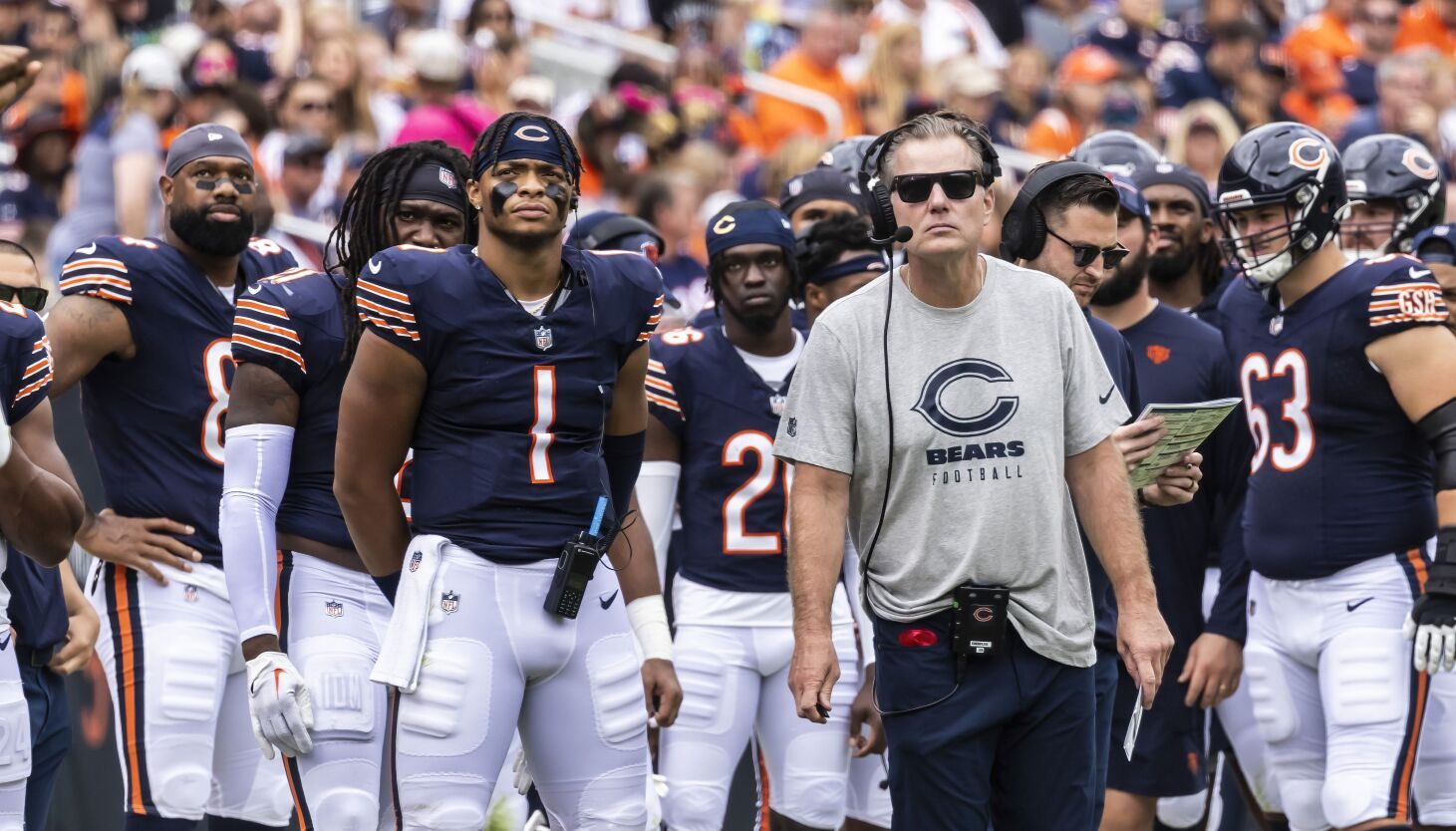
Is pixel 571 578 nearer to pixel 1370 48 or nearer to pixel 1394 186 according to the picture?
pixel 1394 186

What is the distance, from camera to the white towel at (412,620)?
4.22 m

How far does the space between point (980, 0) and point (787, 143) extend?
214 inches

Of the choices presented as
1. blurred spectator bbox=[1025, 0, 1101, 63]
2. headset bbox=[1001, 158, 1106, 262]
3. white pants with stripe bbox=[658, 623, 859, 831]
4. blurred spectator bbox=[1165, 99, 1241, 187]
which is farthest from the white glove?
blurred spectator bbox=[1025, 0, 1101, 63]

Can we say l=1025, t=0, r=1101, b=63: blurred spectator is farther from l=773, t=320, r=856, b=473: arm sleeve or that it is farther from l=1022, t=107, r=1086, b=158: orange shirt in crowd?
l=773, t=320, r=856, b=473: arm sleeve

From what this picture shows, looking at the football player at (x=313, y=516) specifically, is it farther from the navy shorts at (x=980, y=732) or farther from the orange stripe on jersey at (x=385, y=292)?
the navy shorts at (x=980, y=732)

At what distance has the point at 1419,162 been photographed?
6719 millimetres

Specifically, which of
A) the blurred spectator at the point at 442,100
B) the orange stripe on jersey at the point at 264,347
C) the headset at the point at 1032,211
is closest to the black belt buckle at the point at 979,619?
the headset at the point at 1032,211

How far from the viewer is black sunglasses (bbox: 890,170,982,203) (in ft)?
13.9

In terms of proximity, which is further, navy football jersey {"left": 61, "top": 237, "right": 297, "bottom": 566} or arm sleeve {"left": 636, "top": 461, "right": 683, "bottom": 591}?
arm sleeve {"left": 636, "top": 461, "right": 683, "bottom": 591}

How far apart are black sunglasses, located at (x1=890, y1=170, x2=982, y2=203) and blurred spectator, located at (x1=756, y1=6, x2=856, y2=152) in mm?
8179

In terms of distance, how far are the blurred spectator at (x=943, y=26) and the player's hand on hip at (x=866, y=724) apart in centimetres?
878

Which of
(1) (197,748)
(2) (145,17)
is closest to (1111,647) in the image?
(1) (197,748)

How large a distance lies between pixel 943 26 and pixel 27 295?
10510mm

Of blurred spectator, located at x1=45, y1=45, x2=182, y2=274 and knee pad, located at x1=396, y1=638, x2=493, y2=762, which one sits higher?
blurred spectator, located at x1=45, y1=45, x2=182, y2=274
